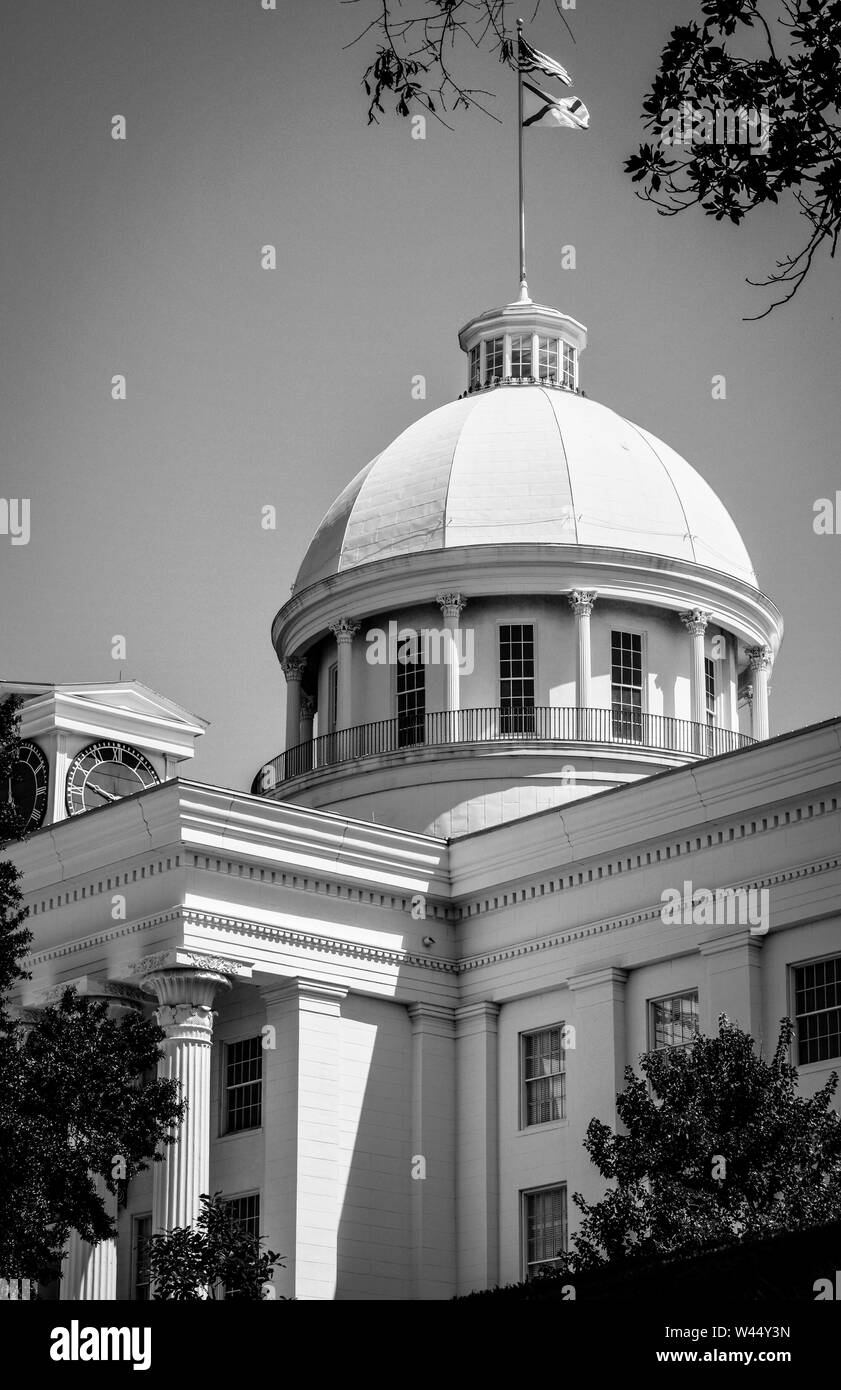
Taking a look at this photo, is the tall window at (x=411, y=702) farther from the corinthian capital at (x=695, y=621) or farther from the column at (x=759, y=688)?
the column at (x=759, y=688)

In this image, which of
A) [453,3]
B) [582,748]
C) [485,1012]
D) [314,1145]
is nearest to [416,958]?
[485,1012]

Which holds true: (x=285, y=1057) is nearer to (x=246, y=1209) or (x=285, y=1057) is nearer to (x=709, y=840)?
(x=246, y=1209)

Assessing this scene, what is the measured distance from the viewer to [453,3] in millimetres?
15984

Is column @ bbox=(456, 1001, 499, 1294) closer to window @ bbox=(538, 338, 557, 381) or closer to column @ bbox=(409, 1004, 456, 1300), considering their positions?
column @ bbox=(409, 1004, 456, 1300)

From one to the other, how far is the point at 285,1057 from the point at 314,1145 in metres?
1.62

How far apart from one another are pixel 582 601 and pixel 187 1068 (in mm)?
15161

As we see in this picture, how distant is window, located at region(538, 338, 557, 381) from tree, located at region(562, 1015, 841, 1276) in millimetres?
26357

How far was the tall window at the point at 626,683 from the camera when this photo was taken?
5053cm

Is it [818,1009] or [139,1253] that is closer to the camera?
[818,1009]

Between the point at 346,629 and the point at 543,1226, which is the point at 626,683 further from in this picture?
the point at 543,1226

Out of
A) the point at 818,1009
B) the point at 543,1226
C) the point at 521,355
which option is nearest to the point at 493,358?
the point at 521,355

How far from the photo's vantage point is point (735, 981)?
38625mm

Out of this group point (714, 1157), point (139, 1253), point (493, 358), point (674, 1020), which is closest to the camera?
point (714, 1157)

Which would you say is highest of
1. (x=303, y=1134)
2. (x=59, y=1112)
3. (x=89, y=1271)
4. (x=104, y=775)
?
(x=104, y=775)
